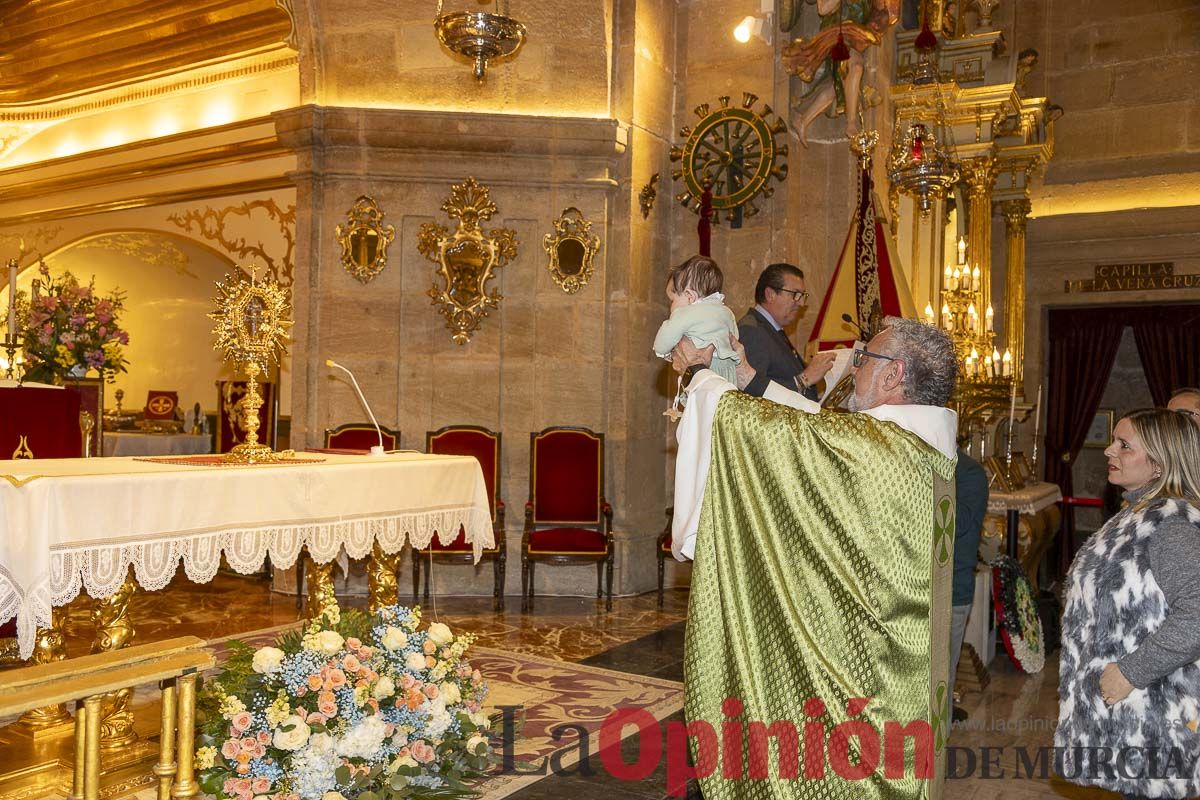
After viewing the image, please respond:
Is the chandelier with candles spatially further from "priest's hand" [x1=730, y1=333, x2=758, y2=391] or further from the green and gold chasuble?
the green and gold chasuble

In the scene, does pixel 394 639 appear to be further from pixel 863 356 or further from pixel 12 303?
pixel 12 303

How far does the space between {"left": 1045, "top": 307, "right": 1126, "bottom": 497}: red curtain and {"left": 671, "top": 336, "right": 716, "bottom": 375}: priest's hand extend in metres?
10.5

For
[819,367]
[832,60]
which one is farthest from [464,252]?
[819,367]

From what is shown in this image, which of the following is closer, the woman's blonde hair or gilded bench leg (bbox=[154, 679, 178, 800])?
gilded bench leg (bbox=[154, 679, 178, 800])

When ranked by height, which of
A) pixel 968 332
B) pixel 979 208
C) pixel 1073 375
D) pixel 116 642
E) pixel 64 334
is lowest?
pixel 116 642

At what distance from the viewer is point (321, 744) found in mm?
2826

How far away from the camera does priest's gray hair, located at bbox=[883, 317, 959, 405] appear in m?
2.58

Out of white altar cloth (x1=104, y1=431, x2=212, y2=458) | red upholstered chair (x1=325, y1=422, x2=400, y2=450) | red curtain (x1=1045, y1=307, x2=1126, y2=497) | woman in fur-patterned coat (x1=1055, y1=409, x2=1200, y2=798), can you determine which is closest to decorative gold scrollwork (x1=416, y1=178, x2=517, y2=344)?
red upholstered chair (x1=325, y1=422, x2=400, y2=450)

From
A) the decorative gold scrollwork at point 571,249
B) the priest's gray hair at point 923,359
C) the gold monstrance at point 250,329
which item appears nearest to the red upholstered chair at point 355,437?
the decorative gold scrollwork at point 571,249

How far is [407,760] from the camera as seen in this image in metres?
3.02

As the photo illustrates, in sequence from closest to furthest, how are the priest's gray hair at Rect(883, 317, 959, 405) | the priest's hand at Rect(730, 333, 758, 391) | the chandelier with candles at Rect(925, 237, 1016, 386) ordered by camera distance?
1. the priest's gray hair at Rect(883, 317, 959, 405)
2. the priest's hand at Rect(730, 333, 758, 391)
3. the chandelier with candles at Rect(925, 237, 1016, 386)

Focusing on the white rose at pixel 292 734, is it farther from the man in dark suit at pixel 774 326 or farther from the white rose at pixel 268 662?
the man in dark suit at pixel 774 326

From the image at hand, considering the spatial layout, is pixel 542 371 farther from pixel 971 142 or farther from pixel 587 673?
pixel 971 142

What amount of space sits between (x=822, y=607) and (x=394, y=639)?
4.47 ft
